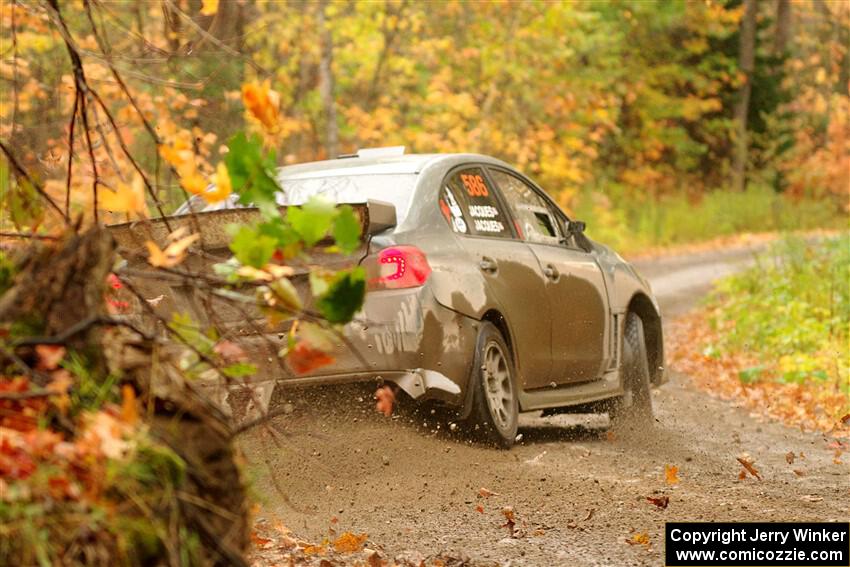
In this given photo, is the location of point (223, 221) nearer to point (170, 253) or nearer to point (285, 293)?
point (285, 293)

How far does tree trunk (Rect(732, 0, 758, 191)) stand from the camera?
137 ft

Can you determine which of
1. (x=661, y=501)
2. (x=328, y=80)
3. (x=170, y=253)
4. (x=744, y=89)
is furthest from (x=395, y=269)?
(x=744, y=89)

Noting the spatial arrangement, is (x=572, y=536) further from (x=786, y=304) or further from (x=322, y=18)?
(x=322, y=18)

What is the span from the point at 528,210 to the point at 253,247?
6001 millimetres

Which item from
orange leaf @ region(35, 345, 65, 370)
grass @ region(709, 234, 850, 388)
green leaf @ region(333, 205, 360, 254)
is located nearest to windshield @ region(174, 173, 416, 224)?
green leaf @ region(333, 205, 360, 254)

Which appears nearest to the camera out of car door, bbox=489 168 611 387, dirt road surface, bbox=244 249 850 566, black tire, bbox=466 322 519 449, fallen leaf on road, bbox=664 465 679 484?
dirt road surface, bbox=244 249 850 566

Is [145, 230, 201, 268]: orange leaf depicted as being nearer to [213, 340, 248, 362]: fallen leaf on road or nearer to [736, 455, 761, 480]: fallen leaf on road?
[213, 340, 248, 362]: fallen leaf on road

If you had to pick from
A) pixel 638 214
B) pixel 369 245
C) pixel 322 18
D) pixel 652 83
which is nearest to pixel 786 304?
pixel 322 18

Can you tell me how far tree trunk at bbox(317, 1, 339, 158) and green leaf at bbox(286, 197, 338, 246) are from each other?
57.2 feet

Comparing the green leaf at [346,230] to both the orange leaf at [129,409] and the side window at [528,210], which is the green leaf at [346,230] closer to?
the orange leaf at [129,409]

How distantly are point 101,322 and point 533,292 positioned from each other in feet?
19.2

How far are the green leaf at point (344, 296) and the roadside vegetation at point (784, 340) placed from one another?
711 cm

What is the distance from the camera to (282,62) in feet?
79.7

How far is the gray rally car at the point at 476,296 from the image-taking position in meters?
7.51
